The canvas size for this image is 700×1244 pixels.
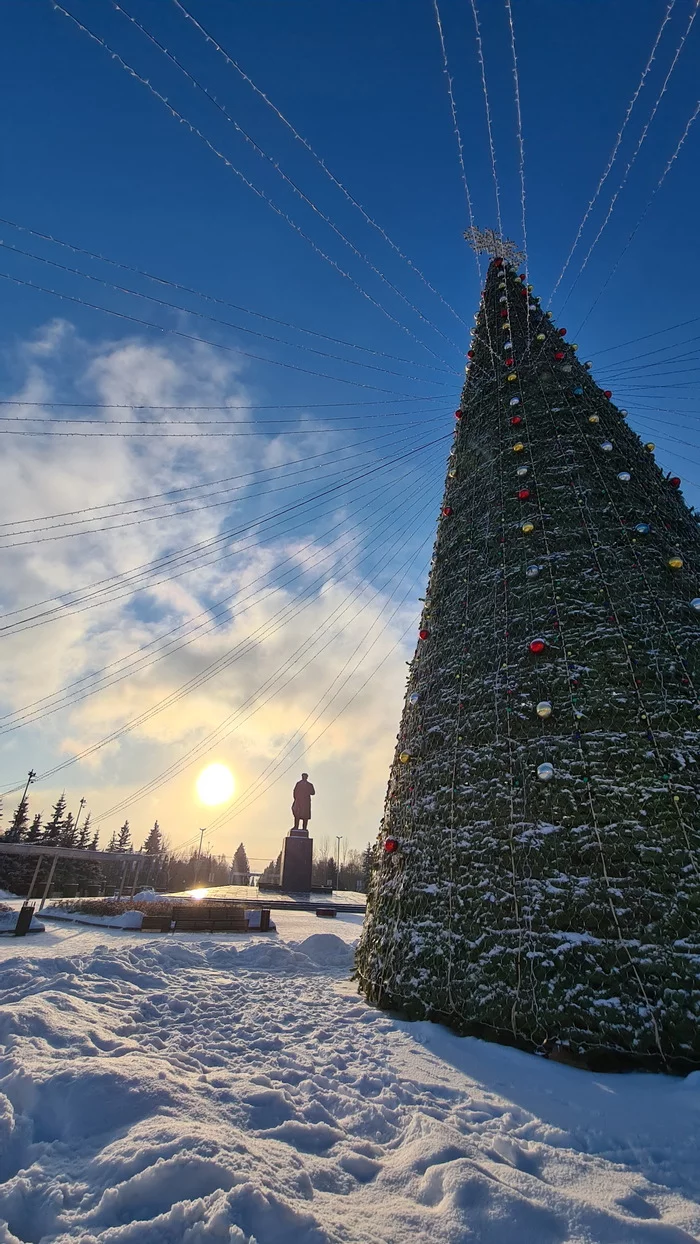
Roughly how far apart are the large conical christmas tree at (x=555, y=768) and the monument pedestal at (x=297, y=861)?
60.5ft

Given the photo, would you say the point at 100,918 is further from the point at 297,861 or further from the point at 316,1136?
the point at 316,1136

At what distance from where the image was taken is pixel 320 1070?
378cm

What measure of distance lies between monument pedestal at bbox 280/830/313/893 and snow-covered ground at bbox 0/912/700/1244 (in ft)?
63.5

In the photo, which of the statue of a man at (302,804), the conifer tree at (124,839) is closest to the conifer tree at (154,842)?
the conifer tree at (124,839)

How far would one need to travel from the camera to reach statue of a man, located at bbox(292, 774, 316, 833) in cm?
2473

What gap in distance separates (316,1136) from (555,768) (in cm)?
337

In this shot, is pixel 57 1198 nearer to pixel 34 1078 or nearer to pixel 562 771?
pixel 34 1078

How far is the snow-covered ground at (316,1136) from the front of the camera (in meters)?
2.12

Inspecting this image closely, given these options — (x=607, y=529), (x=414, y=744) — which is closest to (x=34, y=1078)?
(x=414, y=744)

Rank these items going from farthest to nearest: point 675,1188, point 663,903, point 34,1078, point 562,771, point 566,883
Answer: point 562,771, point 566,883, point 663,903, point 34,1078, point 675,1188

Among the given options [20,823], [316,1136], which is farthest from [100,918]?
[20,823]

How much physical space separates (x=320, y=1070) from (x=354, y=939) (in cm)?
759

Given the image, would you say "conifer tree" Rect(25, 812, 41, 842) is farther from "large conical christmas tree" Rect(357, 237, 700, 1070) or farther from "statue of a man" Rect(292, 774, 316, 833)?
"large conical christmas tree" Rect(357, 237, 700, 1070)

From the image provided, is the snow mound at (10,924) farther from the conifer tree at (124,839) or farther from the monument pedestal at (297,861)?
the conifer tree at (124,839)
